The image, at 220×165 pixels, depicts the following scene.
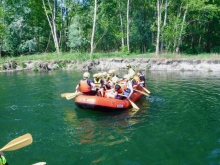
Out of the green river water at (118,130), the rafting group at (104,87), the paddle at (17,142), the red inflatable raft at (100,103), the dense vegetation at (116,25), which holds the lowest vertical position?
the green river water at (118,130)

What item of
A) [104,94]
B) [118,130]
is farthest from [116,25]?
[118,130]

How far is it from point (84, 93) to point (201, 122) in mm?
4570

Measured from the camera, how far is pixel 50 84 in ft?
55.4

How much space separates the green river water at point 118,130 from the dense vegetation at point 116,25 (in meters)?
17.1

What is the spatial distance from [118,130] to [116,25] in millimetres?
A: 25890

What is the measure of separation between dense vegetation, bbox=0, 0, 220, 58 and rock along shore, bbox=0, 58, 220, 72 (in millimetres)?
3457

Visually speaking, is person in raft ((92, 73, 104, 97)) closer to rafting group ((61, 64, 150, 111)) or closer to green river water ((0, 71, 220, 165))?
rafting group ((61, 64, 150, 111))

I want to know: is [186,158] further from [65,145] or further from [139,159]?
[65,145]

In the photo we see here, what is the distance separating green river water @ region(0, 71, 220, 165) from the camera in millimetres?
6492

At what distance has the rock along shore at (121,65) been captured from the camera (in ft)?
77.7

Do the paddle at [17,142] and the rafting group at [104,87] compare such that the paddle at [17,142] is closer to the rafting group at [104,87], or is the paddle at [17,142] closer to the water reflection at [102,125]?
the water reflection at [102,125]

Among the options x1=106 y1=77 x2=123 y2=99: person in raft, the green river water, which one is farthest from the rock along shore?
x1=106 y1=77 x2=123 y2=99: person in raft

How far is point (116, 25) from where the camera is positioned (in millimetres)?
32719

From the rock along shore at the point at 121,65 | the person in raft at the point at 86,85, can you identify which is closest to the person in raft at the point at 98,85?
the person in raft at the point at 86,85
